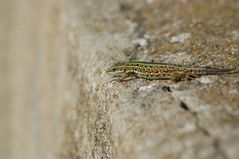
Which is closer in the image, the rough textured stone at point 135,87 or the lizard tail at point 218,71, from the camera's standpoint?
the rough textured stone at point 135,87

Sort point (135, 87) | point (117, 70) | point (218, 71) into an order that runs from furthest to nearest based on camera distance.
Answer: point (117, 70) → point (135, 87) → point (218, 71)

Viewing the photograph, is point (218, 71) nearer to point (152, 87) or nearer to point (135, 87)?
point (152, 87)

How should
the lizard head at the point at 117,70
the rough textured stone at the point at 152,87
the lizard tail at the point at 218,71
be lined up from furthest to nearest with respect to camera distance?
the lizard head at the point at 117,70
the lizard tail at the point at 218,71
the rough textured stone at the point at 152,87

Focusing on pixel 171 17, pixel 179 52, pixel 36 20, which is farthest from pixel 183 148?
pixel 36 20

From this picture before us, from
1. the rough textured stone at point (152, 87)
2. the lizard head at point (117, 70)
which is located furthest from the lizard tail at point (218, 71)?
the lizard head at point (117, 70)

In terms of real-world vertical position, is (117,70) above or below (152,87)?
above

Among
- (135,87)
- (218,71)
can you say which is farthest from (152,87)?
(218,71)

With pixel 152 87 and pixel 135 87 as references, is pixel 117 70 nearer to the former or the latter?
pixel 135 87

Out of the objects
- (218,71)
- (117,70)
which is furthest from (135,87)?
(218,71)

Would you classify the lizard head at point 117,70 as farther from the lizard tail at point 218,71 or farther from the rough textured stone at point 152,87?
the lizard tail at point 218,71

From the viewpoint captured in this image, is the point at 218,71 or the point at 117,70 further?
the point at 117,70

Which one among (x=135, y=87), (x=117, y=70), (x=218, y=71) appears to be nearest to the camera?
(x=218, y=71)
